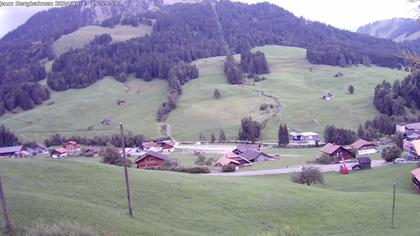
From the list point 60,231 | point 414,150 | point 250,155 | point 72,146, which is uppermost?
point 60,231

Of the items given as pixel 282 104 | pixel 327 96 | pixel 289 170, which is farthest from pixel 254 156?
pixel 327 96

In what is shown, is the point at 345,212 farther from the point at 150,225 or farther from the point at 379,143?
the point at 379,143

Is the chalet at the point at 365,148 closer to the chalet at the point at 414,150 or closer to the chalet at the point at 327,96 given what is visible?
the chalet at the point at 414,150

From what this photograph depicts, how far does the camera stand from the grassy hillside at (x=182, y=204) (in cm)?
3312

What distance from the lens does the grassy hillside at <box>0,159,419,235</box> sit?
33.1 metres

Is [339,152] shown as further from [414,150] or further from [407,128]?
[407,128]

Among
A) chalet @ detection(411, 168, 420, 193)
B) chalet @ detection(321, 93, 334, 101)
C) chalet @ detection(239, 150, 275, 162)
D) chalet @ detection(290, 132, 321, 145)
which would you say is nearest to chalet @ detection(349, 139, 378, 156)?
chalet @ detection(290, 132, 321, 145)

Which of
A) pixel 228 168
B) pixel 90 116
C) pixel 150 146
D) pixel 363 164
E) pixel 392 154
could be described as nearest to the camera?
pixel 363 164

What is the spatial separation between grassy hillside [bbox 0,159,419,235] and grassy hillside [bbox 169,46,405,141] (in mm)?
80910

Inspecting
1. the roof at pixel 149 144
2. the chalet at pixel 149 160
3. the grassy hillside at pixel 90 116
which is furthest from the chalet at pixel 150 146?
the chalet at pixel 149 160

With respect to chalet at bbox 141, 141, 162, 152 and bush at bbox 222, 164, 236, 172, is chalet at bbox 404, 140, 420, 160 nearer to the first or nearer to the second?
bush at bbox 222, 164, 236, 172

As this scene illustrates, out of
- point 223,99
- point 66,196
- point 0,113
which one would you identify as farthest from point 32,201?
point 0,113

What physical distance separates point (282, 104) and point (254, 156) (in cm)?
6302

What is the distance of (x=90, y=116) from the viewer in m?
176
